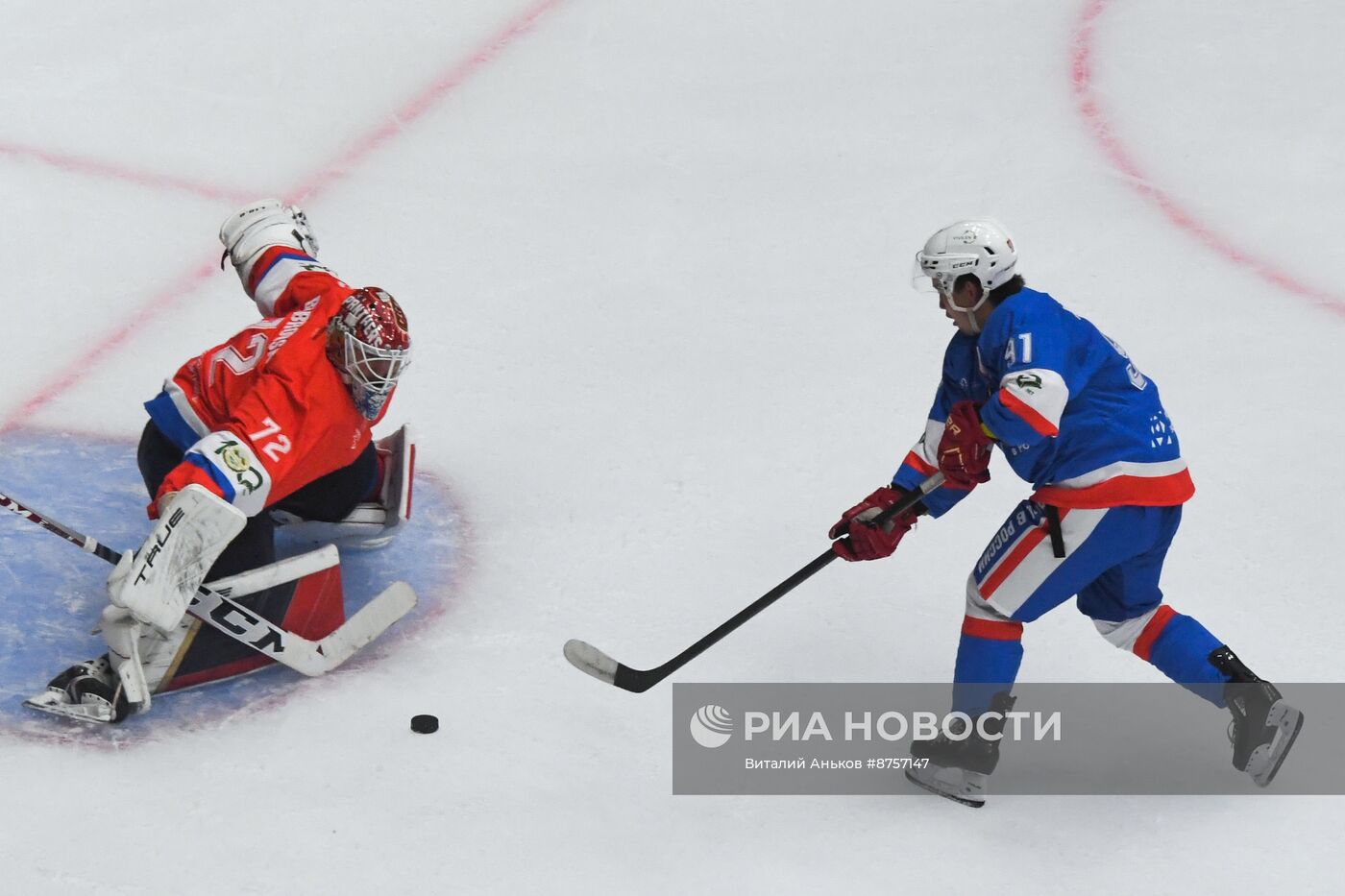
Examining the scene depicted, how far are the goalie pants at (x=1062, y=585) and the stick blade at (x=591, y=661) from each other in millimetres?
684

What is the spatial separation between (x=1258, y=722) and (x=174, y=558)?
2058 mm

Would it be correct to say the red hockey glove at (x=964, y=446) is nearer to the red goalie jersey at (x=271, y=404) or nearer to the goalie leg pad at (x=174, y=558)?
the red goalie jersey at (x=271, y=404)

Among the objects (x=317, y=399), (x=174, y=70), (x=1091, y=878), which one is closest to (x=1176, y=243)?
(x=1091, y=878)

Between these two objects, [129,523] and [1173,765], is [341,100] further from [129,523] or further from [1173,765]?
[1173,765]

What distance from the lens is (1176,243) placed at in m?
5.27

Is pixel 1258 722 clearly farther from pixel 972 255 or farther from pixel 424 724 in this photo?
pixel 424 724

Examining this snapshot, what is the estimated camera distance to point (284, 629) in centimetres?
341

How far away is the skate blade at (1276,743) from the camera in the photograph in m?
3.20

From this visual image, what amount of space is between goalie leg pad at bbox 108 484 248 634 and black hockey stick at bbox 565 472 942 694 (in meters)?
0.72

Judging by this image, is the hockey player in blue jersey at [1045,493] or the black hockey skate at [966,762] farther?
the black hockey skate at [966,762]

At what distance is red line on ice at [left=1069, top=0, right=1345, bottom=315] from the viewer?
16.8 feet

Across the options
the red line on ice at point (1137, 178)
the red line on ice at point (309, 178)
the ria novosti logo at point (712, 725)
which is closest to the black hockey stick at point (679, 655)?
the ria novosti logo at point (712, 725)

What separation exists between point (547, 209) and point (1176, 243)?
196cm

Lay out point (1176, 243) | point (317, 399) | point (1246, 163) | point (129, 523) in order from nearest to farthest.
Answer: point (317, 399) < point (129, 523) < point (1176, 243) < point (1246, 163)
